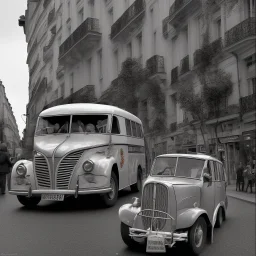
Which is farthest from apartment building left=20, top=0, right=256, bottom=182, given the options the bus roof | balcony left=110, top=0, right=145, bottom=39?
the bus roof

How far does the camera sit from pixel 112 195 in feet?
24.1

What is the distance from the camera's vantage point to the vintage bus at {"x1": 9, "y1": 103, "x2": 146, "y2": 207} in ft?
22.5

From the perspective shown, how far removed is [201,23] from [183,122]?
895 millimetres

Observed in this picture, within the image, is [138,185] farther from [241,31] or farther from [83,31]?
[241,31]

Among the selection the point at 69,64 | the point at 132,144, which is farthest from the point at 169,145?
Answer: the point at 132,144

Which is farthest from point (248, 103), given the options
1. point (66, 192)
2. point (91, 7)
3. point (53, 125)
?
point (53, 125)

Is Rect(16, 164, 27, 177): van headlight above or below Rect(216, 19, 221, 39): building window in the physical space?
below

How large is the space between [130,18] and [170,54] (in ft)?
3.10

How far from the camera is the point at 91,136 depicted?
7.38 meters

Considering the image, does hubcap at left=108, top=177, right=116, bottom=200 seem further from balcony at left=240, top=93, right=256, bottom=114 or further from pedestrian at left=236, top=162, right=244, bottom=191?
balcony at left=240, top=93, right=256, bottom=114

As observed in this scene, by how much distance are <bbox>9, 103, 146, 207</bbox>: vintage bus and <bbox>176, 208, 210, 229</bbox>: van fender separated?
95.2 inches

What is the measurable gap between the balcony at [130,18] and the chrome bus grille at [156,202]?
6.68ft

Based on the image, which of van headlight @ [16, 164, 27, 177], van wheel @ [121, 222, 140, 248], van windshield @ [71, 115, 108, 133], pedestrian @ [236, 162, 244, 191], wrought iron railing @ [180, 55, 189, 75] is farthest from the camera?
van windshield @ [71, 115, 108, 133]

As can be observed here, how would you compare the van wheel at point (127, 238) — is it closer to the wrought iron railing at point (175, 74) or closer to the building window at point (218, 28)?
the wrought iron railing at point (175, 74)
